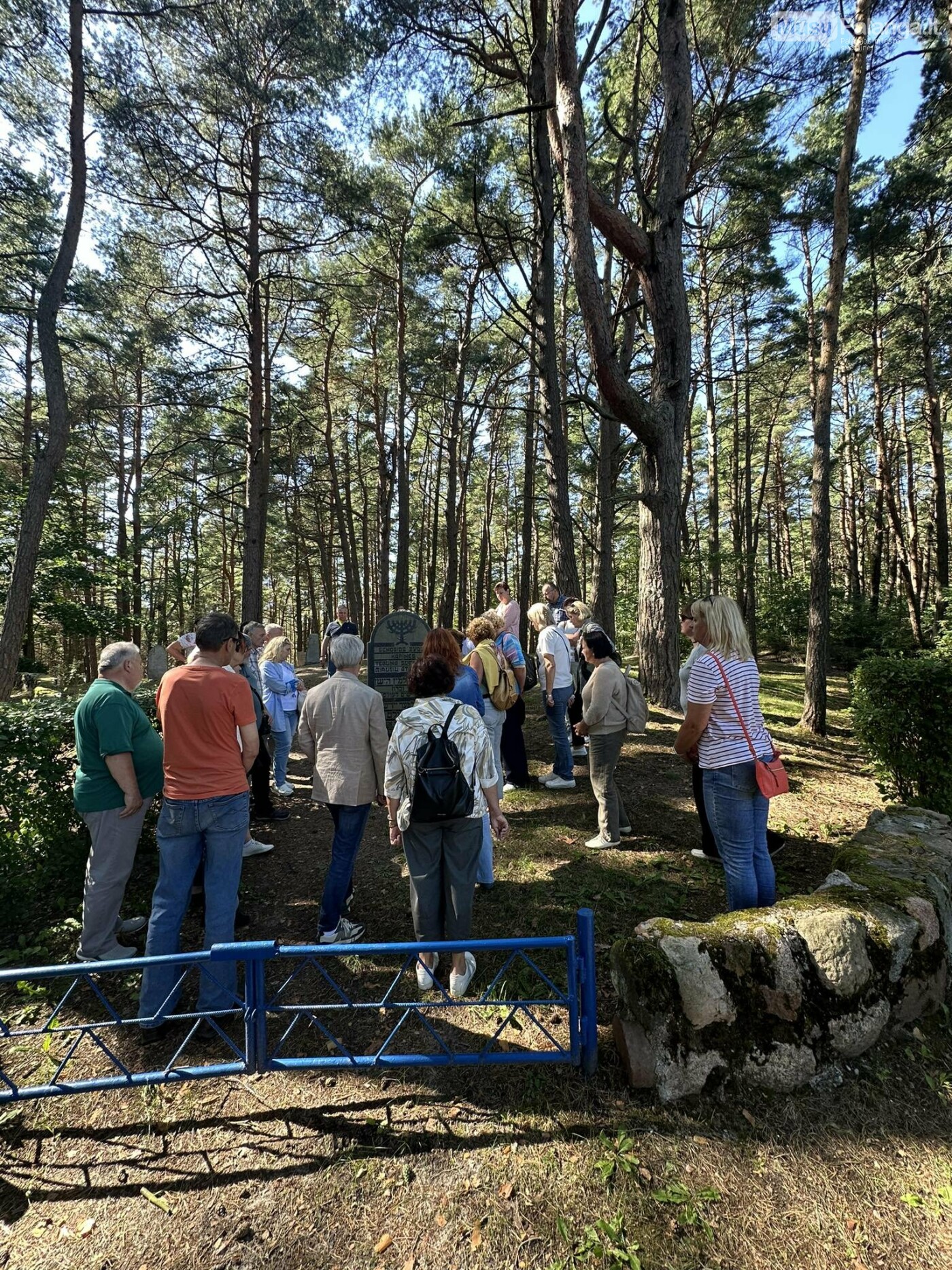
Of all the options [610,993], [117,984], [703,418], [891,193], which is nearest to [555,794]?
[610,993]

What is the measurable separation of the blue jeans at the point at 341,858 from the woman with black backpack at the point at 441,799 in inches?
21.3

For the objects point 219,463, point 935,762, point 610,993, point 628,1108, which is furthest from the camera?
point 219,463

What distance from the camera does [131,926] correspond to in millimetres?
3779

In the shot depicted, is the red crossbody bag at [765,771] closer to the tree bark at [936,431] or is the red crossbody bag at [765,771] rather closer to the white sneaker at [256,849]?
the white sneaker at [256,849]

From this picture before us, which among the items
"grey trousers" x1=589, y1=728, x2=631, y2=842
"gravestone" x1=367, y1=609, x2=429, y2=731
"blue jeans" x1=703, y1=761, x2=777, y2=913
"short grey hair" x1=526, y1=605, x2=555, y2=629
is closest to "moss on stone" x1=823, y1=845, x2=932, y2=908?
"blue jeans" x1=703, y1=761, x2=777, y2=913

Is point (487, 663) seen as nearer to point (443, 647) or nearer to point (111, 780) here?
point (443, 647)

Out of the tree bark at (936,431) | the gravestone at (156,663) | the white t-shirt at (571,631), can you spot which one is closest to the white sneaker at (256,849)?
the white t-shirt at (571,631)

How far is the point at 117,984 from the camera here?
338 cm

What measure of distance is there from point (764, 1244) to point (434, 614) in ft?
96.5

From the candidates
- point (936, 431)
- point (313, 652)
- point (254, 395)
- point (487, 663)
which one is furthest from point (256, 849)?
point (313, 652)

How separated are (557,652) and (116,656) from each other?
12.5 feet

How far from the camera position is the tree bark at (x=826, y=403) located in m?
8.30

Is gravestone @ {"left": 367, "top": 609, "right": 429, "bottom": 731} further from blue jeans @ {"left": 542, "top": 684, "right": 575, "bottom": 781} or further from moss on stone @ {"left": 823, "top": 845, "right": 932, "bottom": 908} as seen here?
moss on stone @ {"left": 823, "top": 845, "right": 932, "bottom": 908}

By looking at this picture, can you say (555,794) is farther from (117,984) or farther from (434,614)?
(434,614)
